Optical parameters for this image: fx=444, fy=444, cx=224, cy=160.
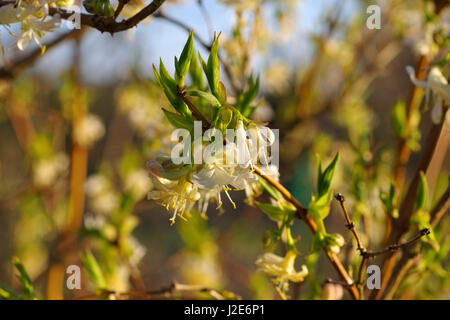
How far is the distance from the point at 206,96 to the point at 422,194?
0.41 meters

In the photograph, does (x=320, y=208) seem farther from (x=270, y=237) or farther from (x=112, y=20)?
(x=112, y=20)

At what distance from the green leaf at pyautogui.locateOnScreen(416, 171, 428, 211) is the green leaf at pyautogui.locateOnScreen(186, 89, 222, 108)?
1.22ft

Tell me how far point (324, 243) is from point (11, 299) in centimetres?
47

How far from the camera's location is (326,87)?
2.00 meters

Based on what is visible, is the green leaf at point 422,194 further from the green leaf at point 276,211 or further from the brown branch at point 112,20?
the brown branch at point 112,20

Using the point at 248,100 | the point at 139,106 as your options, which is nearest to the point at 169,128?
the point at 248,100

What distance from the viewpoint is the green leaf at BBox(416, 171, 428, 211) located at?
0.68m

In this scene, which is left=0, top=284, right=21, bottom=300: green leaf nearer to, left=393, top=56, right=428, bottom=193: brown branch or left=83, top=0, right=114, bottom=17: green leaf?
left=83, top=0, right=114, bottom=17: green leaf

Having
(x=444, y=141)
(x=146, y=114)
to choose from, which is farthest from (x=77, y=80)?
(x=444, y=141)

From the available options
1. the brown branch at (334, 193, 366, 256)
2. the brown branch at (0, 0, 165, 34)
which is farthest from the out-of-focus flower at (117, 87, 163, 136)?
the brown branch at (334, 193, 366, 256)

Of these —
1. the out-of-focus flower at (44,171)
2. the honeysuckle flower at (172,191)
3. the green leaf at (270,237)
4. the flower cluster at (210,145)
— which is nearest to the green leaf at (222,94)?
the flower cluster at (210,145)

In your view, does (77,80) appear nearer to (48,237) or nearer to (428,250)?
(48,237)

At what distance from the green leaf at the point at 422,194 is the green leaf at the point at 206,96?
37cm

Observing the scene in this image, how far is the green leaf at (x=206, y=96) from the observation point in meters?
0.47
